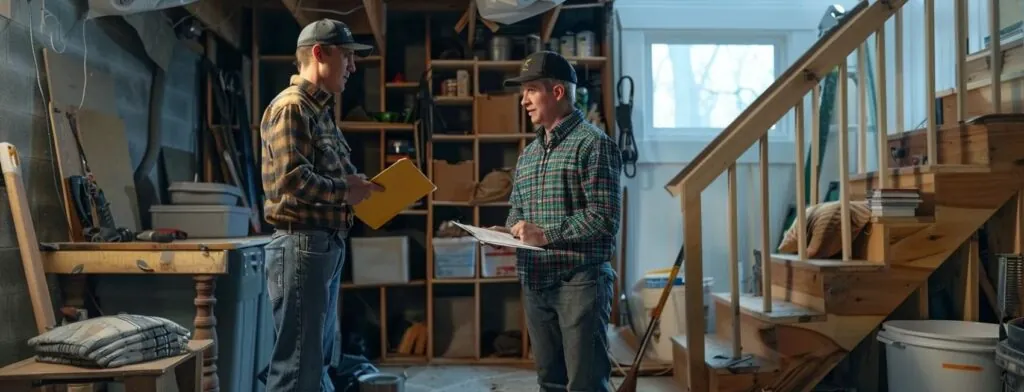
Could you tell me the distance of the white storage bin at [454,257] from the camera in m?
4.14

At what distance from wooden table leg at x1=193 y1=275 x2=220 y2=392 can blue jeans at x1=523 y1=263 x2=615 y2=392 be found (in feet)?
3.72

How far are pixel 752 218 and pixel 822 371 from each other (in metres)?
2.07

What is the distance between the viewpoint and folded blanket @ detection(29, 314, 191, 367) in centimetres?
195

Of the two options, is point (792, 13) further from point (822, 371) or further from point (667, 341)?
point (822, 371)

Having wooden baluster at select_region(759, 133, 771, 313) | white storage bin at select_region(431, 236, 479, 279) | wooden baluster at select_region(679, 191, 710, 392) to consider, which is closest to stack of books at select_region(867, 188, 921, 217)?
wooden baluster at select_region(759, 133, 771, 313)

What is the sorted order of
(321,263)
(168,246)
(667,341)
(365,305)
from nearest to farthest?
(321,263) → (168,246) → (667,341) → (365,305)

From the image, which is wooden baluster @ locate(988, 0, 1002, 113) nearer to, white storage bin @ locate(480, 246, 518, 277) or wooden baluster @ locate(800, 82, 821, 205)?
wooden baluster @ locate(800, 82, 821, 205)

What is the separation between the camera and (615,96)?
4578mm

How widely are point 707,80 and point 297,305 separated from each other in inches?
143

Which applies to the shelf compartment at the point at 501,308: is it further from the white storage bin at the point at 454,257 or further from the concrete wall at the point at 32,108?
the concrete wall at the point at 32,108

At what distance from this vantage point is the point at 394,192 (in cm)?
223

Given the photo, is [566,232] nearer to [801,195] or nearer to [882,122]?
[801,195]

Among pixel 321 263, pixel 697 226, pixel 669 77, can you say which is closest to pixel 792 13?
pixel 669 77

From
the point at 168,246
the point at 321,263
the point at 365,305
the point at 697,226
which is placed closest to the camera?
the point at 321,263
